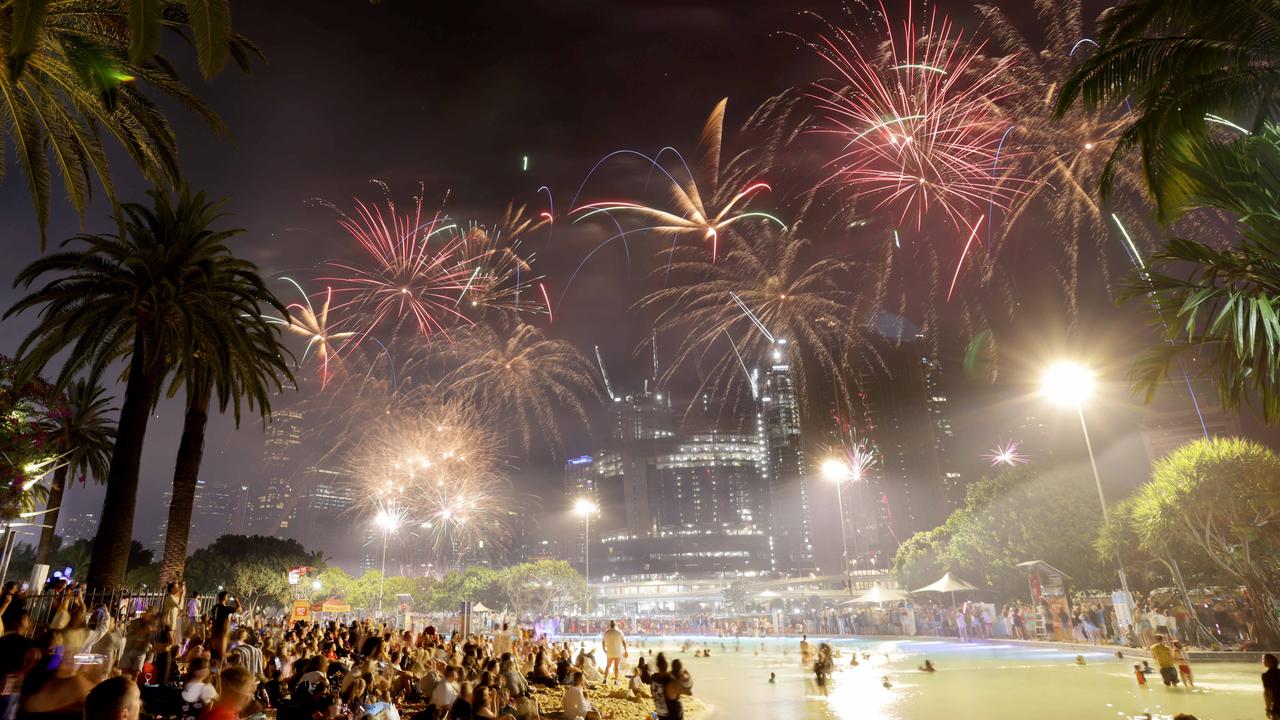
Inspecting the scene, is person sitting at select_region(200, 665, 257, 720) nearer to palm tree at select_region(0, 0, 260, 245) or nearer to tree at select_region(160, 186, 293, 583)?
palm tree at select_region(0, 0, 260, 245)

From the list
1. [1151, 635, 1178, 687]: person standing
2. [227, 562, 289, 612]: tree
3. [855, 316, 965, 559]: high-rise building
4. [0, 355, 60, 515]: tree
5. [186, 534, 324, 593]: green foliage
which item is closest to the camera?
[1151, 635, 1178, 687]: person standing

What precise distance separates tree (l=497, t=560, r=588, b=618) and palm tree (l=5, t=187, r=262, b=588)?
67.7 m

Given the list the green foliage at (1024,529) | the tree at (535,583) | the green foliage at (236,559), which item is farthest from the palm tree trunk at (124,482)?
the tree at (535,583)

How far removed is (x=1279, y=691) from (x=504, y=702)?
515 inches

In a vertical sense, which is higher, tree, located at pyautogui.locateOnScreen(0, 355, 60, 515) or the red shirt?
tree, located at pyautogui.locateOnScreen(0, 355, 60, 515)

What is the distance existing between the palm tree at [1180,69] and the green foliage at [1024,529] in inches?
1304

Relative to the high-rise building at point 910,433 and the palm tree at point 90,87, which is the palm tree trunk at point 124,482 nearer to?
the palm tree at point 90,87

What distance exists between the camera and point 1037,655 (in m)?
28.4

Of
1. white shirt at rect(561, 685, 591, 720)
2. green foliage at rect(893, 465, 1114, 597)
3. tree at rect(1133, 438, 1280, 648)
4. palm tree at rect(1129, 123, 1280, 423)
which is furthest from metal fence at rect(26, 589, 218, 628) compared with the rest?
green foliage at rect(893, 465, 1114, 597)

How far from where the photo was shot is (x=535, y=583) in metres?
83.4

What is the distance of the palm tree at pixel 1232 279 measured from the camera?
10.4 meters

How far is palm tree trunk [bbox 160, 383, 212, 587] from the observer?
19.6m

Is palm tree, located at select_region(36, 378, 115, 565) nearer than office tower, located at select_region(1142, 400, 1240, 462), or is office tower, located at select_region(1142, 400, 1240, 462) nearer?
palm tree, located at select_region(36, 378, 115, 565)

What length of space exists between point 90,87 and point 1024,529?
148ft
